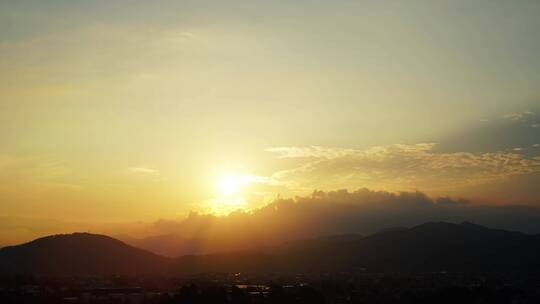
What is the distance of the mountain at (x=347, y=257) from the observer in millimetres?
151625

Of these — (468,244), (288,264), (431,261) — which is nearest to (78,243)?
(288,264)

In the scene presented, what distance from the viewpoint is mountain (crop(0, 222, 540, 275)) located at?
497 feet

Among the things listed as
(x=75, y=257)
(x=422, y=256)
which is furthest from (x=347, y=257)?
(x=75, y=257)

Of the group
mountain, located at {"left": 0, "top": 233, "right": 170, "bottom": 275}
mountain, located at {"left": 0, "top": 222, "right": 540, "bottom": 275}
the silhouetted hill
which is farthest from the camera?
the silhouetted hill

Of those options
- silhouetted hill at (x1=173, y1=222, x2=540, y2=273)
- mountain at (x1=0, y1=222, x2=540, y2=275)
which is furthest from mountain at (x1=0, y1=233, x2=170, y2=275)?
silhouetted hill at (x1=173, y1=222, x2=540, y2=273)

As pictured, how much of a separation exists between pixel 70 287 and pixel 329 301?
4461 cm

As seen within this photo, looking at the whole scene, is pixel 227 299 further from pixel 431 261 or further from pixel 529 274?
pixel 431 261

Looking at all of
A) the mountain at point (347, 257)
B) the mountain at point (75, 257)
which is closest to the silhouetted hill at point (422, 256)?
the mountain at point (347, 257)

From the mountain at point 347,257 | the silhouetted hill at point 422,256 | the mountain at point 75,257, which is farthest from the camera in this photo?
the silhouetted hill at point 422,256

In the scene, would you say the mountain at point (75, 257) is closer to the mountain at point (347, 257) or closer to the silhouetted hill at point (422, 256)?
the mountain at point (347, 257)

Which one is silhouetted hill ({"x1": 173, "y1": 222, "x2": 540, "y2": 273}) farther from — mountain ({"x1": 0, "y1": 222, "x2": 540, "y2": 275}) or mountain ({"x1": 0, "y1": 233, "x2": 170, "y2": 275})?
mountain ({"x1": 0, "y1": 233, "x2": 170, "y2": 275})

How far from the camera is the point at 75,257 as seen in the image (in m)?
159

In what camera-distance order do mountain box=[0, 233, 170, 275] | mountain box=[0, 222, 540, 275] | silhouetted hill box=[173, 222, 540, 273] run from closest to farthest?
mountain box=[0, 233, 170, 275]
mountain box=[0, 222, 540, 275]
silhouetted hill box=[173, 222, 540, 273]

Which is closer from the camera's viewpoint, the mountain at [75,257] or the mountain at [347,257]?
the mountain at [75,257]
